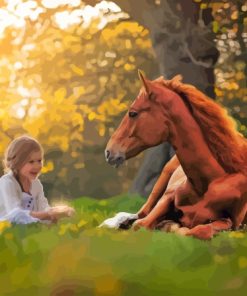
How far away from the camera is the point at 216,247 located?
3375mm

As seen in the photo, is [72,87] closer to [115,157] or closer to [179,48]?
[179,48]

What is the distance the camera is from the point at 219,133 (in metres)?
4.41

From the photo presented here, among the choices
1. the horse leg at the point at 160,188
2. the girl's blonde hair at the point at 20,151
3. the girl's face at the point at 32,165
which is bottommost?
the horse leg at the point at 160,188

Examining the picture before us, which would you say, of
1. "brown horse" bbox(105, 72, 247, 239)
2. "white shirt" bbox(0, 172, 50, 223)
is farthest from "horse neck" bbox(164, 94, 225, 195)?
"white shirt" bbox(0, 172, 50, 223)

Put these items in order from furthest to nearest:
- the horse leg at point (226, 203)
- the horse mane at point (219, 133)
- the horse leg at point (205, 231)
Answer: the horse mane at point (219, 133) < the horse leg at point (226, 203) < the horse leg at point (205, 231)

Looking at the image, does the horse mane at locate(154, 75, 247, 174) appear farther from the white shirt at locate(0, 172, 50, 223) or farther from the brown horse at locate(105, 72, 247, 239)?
the white shirt at locate(0, 172, 50, 223)

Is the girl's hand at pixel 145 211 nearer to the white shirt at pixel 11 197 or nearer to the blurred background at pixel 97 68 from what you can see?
the white shirt at pixel 11 197

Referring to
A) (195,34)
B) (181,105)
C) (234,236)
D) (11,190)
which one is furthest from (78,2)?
(234,236)

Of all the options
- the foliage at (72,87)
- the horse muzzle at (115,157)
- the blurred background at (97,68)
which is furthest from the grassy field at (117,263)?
the foliage at (72,87)

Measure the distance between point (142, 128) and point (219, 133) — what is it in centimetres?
46

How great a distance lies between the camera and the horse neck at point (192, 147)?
4414 millimetres

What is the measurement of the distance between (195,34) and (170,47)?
0.27 meters

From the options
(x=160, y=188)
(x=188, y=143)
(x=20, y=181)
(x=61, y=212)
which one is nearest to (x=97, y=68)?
(x=160, y=188)

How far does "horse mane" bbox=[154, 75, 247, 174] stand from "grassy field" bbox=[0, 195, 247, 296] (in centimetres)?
73
